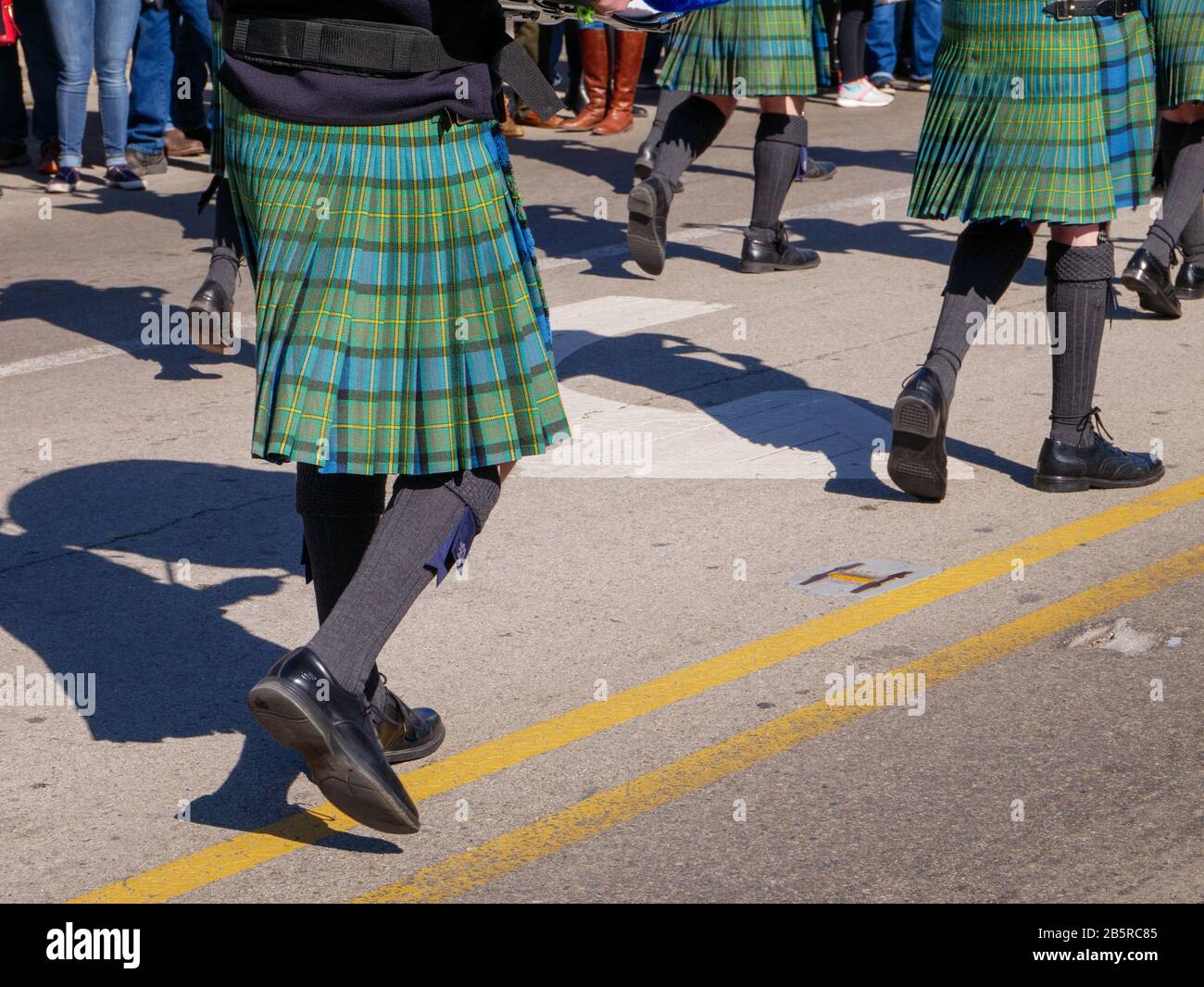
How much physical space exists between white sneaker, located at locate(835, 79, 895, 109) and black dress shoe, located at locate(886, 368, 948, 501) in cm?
839

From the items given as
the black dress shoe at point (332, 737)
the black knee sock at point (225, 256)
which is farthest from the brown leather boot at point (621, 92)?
the black dress shoe at point (332, 737)

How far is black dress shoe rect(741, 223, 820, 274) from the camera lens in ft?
23.7

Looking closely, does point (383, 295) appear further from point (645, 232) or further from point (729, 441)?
point (645, 232)

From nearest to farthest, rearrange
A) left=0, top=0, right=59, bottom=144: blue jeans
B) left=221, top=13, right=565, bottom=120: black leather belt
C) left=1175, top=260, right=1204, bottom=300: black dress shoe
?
left=221, top=13, right=565, bottom=120: black leather belt → left=1175, top=260, right=1204, bottom=300: black dress shoe → left=0, top=0, right=59, bottom=144: blue jeans

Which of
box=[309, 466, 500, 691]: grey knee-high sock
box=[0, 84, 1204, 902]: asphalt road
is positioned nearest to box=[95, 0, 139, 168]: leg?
box=[0, 84, 1204, 902]: asphalt road

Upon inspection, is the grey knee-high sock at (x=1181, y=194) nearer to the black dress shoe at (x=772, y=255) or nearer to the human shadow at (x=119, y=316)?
the black dress shoe at (x=772, y=255)

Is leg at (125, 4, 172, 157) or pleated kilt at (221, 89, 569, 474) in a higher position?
pleated kilt at (221, 89, 569, 474)

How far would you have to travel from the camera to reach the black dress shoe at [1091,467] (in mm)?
4641

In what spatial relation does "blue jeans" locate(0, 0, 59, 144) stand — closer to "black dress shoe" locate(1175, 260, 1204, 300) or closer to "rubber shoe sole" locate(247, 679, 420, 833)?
"black dress shoe" locate(1175, 260, 1204, 300)

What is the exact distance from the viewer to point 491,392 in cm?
271

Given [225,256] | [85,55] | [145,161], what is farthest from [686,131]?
[145,161]

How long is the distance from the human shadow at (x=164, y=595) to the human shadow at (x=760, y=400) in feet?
4.53

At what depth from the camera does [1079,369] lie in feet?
15.0

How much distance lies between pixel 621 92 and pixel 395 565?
9.14 m
